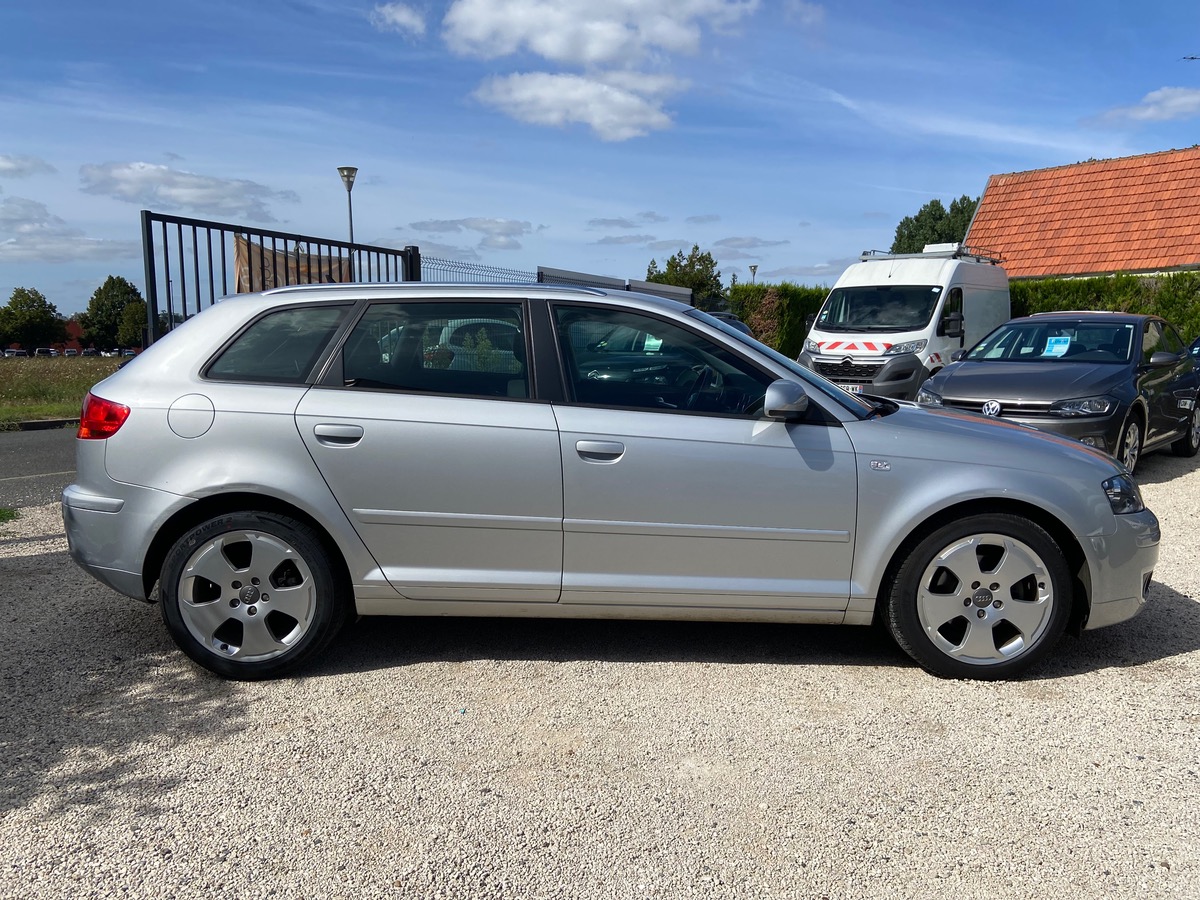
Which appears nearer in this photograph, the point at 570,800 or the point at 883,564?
the point at 570,800

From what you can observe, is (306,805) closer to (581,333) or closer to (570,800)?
(570,800)

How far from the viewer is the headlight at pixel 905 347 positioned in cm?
1406

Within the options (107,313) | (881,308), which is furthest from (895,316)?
(107,313)

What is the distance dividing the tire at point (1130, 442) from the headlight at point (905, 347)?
5.19 meters

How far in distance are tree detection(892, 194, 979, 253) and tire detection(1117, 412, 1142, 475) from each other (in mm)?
65872

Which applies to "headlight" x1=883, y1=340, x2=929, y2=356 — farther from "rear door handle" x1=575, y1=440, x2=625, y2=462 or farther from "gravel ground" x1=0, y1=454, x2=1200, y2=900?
"rear door handle" x1=575, y1=440, x2=625, y2=462

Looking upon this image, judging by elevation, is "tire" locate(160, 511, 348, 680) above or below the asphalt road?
above

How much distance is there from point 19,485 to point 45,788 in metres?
6.38

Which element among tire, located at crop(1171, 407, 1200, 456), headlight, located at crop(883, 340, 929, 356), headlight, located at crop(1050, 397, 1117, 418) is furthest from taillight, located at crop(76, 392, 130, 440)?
headlight, located at crop(883, 340, 929, 356)

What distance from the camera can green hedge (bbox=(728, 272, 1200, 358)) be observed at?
19.6 metres

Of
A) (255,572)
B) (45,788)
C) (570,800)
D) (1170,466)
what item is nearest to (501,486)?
(255,572)

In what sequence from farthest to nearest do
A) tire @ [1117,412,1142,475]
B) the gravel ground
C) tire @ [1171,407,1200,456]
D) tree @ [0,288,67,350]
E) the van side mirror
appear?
tree @ [0,288,67,350], the van side mirror, tire @ [1171,407,1200,456], tire @ [1117,412,1142,475], the gravel ground

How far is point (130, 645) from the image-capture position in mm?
4469

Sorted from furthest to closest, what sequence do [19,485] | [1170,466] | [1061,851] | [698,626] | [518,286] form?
1. [1170,466]
2. [19,485]
3. [698,626]
4. [518,286]
5. [1061,851]
